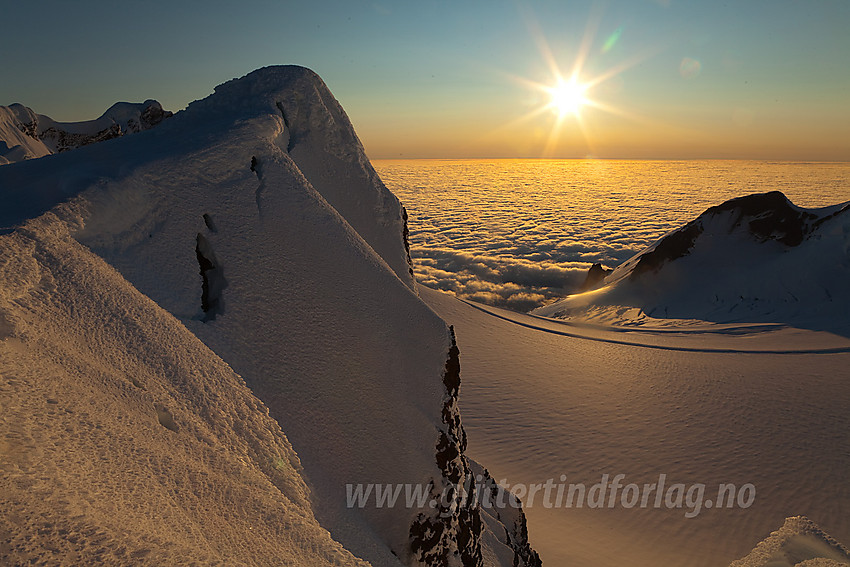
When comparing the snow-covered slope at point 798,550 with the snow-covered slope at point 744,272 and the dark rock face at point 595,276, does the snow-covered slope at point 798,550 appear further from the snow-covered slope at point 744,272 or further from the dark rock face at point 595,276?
the dark rock face at point 595,276

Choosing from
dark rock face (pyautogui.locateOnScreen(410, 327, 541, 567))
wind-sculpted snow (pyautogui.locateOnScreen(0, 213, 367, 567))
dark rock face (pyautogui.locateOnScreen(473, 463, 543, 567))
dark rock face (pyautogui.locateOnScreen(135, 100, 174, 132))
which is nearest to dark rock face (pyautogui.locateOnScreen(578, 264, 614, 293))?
dark rock face (pyautogui.locateOnScreen(473, 463, 543, 567))

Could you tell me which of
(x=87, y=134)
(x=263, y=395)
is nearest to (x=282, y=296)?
(x=263, y=395)

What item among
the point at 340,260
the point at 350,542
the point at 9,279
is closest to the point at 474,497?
the point at 350,542

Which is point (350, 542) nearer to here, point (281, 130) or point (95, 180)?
point (95, 180)

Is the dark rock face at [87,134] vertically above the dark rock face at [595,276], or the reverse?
the dark rock face at [87,134]

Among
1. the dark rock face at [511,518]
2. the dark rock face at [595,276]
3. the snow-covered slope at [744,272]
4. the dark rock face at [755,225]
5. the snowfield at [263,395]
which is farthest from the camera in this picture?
the dark rock face at [595,276]

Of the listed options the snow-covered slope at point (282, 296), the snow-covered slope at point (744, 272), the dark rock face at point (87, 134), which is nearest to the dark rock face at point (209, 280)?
the snow-covered slope at point (282, 296)

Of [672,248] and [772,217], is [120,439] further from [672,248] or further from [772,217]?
[772,217]
